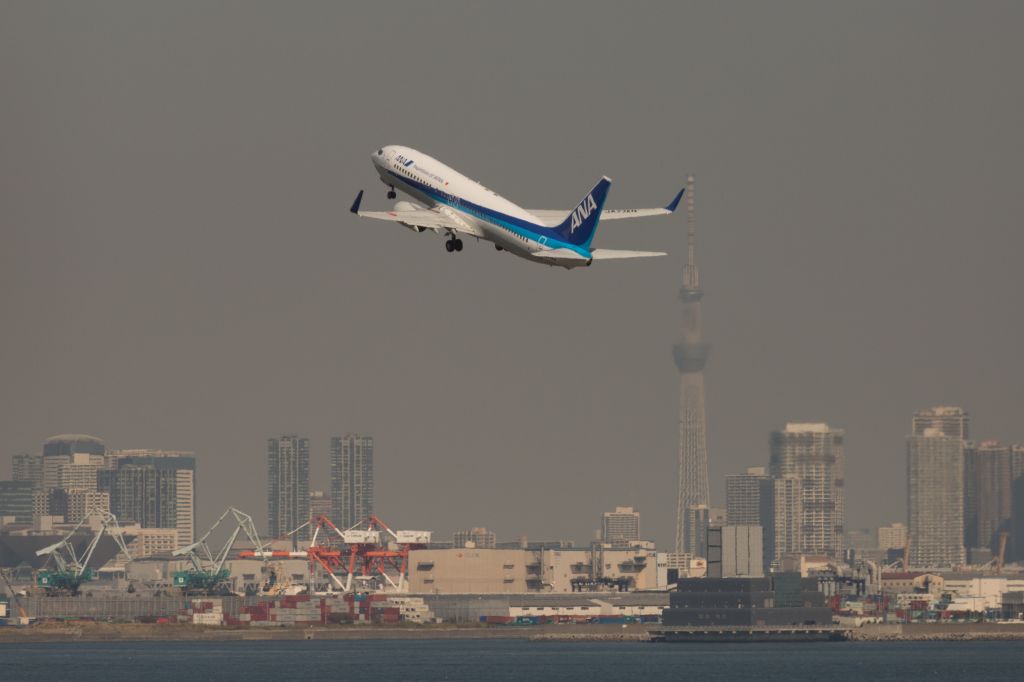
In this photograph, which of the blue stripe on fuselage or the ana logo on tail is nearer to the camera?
the blue stripe on fuselage

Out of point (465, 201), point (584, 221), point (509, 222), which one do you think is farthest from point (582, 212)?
point (465, 201)

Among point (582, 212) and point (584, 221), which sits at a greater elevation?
point (582, 212)

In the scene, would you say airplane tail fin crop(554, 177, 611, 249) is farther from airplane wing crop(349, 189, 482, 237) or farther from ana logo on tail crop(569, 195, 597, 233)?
airplane wing crop(349, 189, 482, 237)

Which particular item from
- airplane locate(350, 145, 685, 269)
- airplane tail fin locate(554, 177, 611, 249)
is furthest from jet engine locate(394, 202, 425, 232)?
airplane tail fin locate(554, 177, 611, 249)

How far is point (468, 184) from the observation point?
163250 mm

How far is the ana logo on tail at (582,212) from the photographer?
15712 centimetres

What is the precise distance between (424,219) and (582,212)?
11.3 m

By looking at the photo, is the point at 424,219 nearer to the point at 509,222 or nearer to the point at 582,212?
the point at 509,222

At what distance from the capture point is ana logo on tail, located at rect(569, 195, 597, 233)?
157125mm

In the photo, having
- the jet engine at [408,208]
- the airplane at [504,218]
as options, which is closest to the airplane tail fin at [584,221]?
the airplane at [504,218]

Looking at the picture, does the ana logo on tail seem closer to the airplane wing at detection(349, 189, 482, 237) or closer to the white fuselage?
the white fuselage

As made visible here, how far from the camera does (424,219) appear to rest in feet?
520

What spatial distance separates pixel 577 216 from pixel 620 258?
8.60 m

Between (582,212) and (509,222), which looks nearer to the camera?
(509,222)
